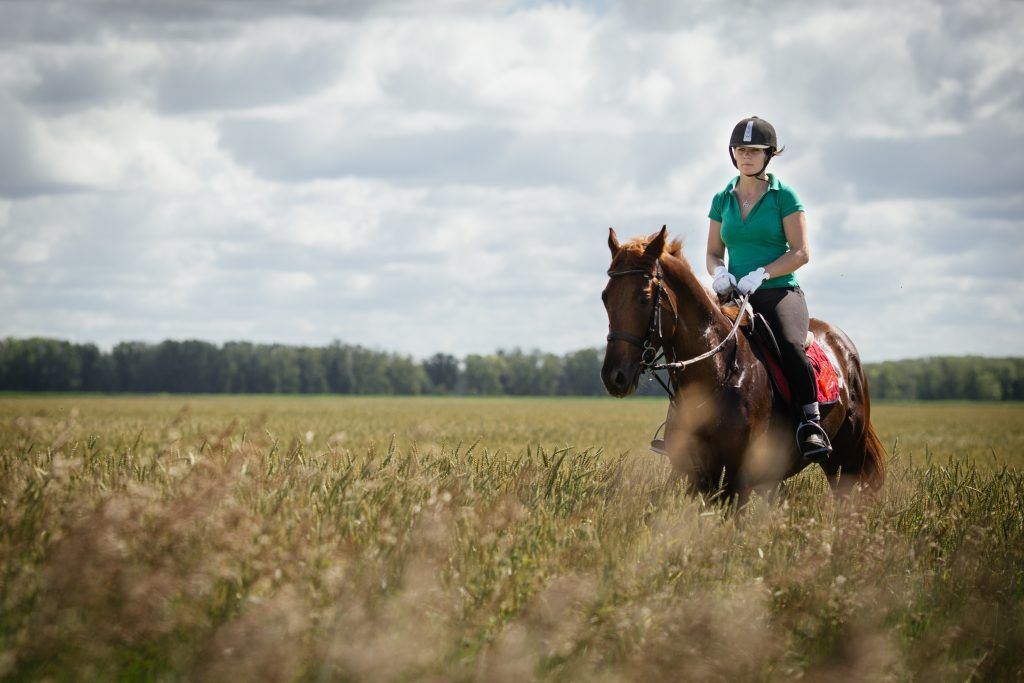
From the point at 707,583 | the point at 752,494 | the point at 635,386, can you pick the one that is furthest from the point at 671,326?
the point at 707,583

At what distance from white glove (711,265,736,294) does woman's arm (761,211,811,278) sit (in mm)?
294

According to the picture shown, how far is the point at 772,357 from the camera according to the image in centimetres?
751

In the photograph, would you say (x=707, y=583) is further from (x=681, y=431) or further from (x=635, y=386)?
(x=681, y=431)

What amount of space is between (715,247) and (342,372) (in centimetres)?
13647

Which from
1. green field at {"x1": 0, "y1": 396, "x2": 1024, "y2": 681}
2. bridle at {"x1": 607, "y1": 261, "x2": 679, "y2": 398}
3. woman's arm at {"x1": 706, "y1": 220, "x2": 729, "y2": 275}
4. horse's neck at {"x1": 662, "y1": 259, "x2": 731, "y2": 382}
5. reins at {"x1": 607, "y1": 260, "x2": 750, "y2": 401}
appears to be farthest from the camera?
woman's arm at {"x1": 706, "y1": 220, "x2": 729, "y2": 275}

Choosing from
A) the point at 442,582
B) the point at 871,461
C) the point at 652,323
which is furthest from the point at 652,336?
the point at 871,461

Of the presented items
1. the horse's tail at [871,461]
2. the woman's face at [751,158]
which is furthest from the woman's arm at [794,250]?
the horse's tail at [871,461]

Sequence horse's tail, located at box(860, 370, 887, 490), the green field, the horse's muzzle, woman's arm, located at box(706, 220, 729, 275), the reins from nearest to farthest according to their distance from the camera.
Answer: the green field
the horse's muzzle
the reins
woman's arm, located at box(706, 220, 729, 275)
horse's tail, located at box(860, 370, 887, 490)

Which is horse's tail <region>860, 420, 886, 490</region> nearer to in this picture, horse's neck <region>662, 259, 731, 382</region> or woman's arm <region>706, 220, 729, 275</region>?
woman's arm <region>706, 220, 729, 275</region>

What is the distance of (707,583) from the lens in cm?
508

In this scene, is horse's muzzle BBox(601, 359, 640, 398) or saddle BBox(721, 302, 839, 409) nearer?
horse's muzzle BBox(601, 359, 640, 398)

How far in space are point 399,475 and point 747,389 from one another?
2747mm

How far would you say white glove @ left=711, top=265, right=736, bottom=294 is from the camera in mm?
7391

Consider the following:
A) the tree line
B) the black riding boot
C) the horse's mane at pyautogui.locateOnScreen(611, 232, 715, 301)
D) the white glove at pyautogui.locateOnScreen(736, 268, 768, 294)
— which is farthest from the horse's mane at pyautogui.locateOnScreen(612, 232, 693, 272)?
the tree line
